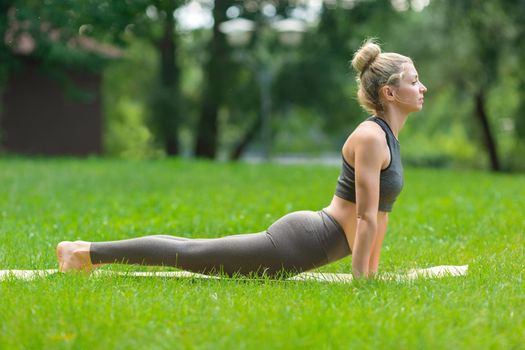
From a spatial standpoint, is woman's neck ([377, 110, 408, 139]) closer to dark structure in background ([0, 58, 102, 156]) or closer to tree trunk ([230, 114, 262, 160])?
dark structure in background ([0, 58, 102, 156])

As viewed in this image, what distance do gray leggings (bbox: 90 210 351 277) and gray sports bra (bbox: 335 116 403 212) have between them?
22 cm

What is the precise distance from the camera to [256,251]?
5285 mm

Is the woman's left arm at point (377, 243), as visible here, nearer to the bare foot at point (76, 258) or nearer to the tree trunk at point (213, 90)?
the bare foot at point (76, 258)

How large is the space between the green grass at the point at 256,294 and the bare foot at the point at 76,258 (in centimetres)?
19

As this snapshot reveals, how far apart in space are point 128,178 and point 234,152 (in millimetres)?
16883

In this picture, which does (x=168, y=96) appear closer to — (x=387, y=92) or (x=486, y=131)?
(x=486, y=131)

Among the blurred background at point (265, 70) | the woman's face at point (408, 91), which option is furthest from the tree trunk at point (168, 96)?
the woman's face at point (408, 91)

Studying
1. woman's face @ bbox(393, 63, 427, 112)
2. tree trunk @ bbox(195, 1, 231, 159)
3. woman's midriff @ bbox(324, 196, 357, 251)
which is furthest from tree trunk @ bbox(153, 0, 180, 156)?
woman's midriff @ bbox(324, 196, 357, 251)

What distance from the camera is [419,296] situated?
4590 millimetres

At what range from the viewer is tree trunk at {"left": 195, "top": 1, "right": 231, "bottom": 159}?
28.0 meters

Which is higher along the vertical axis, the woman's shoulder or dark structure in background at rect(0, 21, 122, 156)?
the woman's shoulder

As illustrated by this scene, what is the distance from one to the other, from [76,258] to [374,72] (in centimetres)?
232

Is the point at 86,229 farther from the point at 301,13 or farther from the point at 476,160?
the point at 476,160

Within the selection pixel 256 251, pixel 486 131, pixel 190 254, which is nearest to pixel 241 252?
pixel 256 251
